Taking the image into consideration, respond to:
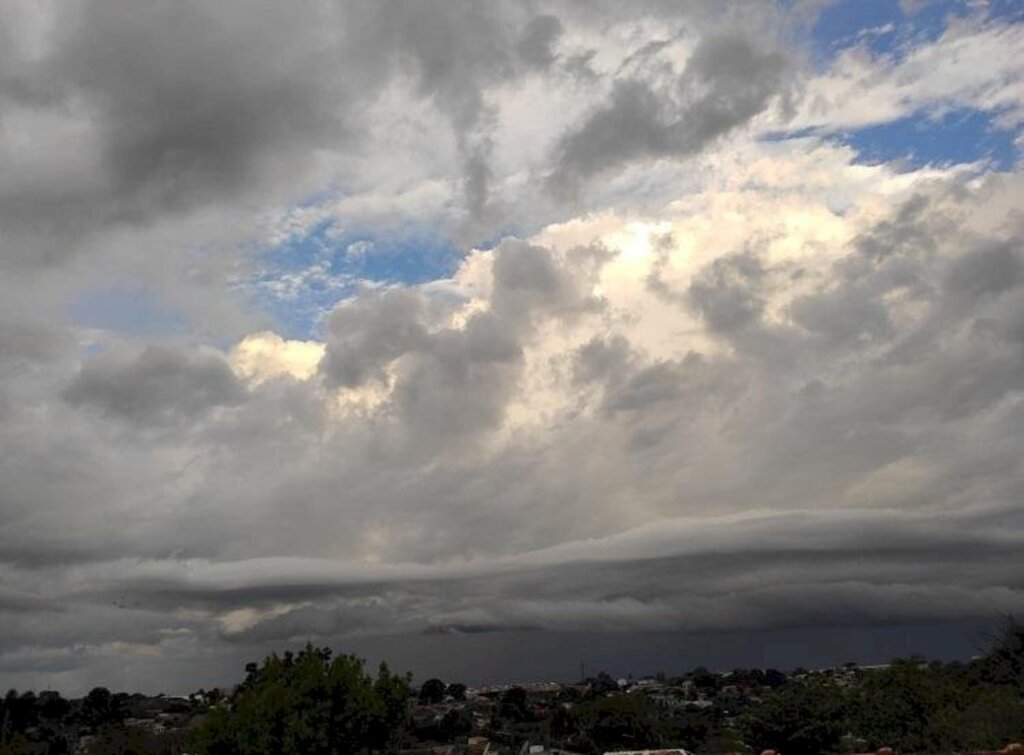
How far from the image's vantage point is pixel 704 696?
172m

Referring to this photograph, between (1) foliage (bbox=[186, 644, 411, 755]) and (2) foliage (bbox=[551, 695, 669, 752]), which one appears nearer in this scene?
(1) foliage (bbox=[186, 644, 411, 755])

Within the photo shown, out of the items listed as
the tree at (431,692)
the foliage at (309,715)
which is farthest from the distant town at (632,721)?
the tree at (431,692)

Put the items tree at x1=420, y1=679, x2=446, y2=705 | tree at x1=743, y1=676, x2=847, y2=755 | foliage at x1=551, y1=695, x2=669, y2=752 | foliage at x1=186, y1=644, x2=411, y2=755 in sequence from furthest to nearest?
tree at x1=420, y1=679, x2=446, y2=705, foliage at x1=551, y1=695, x2=669, y2=752, tree at x1=743, y1=676, x2=847, y2=755, foliage at x1=186, y1=644, x2=411, y2=755

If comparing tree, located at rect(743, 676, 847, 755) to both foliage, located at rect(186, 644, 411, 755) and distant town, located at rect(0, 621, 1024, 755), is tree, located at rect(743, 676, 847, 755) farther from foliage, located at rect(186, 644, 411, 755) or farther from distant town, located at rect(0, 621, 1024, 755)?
foliage, located at rect(186, 644, 411, 755)

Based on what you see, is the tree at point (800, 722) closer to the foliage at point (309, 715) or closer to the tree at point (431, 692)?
the foliage at point (309, 715)

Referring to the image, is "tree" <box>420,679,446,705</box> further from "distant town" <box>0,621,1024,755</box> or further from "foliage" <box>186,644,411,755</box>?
"foliage" <box>186,644,411,755</box>

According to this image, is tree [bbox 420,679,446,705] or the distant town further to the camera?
tree [bbox 420,679,446,705]

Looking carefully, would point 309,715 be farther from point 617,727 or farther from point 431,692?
point 431,692

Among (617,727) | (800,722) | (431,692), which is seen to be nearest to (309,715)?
(800,722)

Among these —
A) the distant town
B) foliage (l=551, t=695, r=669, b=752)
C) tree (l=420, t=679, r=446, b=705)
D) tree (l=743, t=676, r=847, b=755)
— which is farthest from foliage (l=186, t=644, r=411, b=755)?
tree (l=420, t=679, r=446, b=705)

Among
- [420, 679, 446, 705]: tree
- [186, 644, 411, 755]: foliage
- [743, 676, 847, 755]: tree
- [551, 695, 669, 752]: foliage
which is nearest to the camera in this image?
[186, 644, 411, 755]: foliage

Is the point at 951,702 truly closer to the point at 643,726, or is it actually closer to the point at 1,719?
the point at 643,726

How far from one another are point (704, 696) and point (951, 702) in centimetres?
10479

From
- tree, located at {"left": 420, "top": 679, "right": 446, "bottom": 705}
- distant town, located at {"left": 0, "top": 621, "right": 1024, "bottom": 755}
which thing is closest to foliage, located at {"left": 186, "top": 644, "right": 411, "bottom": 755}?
distant town, located at {"left": 0, "top": 621, "right": 1024, "bottom": 755}
